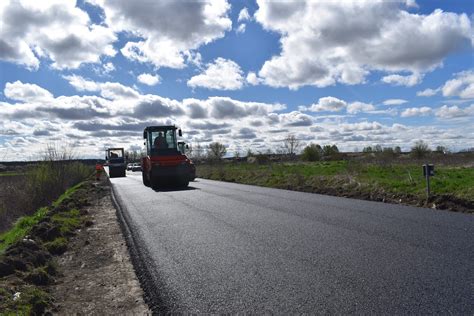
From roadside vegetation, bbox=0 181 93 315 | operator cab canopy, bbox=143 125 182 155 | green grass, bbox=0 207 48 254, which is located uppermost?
operator cab canopy, bbox=143 125 182 155

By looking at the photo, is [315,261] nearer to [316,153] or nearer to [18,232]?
[18,232]

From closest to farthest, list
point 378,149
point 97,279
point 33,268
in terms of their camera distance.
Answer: point 97,279, point 33,268, point 378,149

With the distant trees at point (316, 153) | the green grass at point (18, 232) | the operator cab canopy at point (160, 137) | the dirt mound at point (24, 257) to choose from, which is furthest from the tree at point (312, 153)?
the dirt mound at point (24, 257)

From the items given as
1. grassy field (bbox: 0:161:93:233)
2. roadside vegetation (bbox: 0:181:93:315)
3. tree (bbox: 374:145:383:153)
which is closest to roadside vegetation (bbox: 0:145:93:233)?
grassy field (bbox: 0:161:93:233)

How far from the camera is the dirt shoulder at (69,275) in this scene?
5262 mm

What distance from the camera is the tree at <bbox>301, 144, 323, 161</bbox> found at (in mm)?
80750

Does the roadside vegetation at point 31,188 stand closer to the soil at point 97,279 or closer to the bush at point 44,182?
the bush at point 44,182

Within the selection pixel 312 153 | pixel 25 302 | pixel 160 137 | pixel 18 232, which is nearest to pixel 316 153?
pixel 312 153

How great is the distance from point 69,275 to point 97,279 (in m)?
0.70

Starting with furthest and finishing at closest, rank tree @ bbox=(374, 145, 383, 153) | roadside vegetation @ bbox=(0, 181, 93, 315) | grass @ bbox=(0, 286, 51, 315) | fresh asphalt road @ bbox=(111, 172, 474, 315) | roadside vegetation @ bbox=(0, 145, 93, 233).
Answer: tree @ bbox=(374, 145, 383, 153), roadside vegetation @ bbox=(0, 145, 93, 233), roadside vegetation @ bbox=(0, 181, 93, 315), grass @ bbox=(0, 286, 51, 315), fresh asphalt road @ bbox=(111, 172, 474, 315)

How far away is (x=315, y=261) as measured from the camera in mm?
6328

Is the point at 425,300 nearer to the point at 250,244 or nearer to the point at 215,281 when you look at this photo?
the point at 215,281

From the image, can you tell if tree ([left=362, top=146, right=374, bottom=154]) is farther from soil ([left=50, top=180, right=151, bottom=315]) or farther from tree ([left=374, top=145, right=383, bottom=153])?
soil ([left=50, top=180, right=151, bottom=315])

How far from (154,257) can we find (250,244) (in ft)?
5.52
